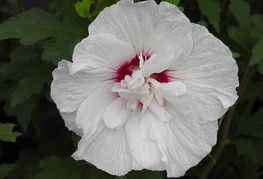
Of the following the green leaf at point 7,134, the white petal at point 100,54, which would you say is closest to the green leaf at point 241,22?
the white petal at point 100,54

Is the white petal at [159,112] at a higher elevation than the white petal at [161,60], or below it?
below

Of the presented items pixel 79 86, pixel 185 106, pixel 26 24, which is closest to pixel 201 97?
pixel 185 106

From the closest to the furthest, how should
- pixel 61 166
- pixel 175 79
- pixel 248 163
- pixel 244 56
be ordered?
pixel 175 79, pixel 61 166, pixel 244 56, pixel 248 163

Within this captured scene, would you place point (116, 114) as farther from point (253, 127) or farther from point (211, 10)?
point (253, 127)

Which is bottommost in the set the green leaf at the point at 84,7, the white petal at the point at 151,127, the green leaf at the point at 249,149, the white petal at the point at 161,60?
the green leaf at the point at 249,149

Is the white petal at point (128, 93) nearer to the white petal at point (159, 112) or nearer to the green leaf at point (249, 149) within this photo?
the white petal at point (159, 112)

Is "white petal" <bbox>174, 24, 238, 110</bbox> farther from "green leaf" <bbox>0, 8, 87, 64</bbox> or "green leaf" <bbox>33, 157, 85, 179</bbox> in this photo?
"green leaf" <bbox>33, 157, 85, 179</bbox>

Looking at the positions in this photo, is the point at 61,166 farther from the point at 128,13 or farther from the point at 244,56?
the point at 244,56
